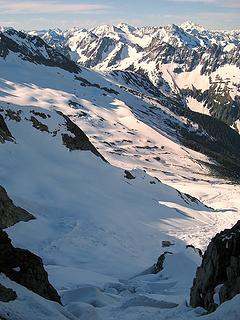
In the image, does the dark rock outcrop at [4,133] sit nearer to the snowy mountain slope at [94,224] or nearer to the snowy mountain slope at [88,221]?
the snowy mountain slope at [88,221]

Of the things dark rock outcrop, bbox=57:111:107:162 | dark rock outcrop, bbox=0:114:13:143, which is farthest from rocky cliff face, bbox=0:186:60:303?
dark rock outcrop, bbox=57:111:107:162

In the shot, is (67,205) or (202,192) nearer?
(67,205)

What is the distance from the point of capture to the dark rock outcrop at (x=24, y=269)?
1588 cm

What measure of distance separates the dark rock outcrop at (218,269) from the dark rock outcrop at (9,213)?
58.7 feet

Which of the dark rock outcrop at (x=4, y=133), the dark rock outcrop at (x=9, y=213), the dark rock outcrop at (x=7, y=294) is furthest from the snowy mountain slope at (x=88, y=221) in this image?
the dark rock outcrop at (x=4, y=133)

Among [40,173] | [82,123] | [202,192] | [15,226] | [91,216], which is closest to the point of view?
[15,226]

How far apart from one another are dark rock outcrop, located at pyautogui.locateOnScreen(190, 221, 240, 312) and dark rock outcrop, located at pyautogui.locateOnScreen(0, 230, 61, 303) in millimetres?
5961

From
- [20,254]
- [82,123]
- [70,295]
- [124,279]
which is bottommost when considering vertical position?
[82,123]

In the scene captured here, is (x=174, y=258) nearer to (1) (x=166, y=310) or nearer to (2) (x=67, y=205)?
(1) (x=166, y=310)

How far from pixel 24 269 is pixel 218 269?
7.90m

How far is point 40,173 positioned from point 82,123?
5427 inches

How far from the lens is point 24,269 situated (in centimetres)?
1644

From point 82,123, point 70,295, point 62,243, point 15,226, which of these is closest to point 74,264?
point 62,243

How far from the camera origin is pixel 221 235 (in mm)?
19516
